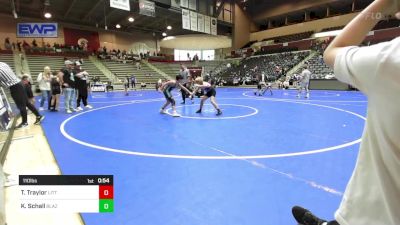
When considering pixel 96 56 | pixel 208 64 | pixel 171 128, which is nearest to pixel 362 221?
pixel 171 128

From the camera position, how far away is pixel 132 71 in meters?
33.6

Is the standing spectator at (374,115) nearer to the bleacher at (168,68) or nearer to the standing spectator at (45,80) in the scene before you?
the standing spectator at (45,80)

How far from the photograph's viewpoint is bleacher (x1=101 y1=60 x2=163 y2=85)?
105 ft

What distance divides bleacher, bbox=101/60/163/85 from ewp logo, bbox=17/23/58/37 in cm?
1187

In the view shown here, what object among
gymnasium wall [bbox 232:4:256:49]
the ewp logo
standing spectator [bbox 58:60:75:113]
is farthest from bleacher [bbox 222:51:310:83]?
standing spectator [bbox 58:60:75:113]

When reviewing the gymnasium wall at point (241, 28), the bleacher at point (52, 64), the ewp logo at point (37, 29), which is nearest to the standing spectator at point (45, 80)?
the ewp logo at point (37, 29)

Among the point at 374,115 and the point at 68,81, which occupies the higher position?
the point at 68,81

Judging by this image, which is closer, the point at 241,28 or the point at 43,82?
the point at 43,82

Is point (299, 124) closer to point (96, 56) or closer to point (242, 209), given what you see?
point (242, 209)

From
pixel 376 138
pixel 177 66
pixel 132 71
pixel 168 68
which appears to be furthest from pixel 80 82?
pixel 177 66
